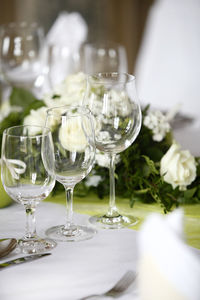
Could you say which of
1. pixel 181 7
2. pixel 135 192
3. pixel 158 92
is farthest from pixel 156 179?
pixel 181 7

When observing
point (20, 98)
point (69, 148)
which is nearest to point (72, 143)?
point (69, 148)

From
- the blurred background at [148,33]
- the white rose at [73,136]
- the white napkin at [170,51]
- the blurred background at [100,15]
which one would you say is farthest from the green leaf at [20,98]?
the blurred background at [100,15]

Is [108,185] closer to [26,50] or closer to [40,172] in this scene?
[40,172]

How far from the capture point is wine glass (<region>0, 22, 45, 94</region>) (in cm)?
204

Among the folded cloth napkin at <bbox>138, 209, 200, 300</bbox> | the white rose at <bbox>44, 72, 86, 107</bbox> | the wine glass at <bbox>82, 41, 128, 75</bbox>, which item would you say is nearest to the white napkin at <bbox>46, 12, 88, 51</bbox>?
the wine glass at <bbox>82, 41, 128, 75</bbox>

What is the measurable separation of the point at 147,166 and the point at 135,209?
0.10m

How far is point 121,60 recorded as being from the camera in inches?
79.5

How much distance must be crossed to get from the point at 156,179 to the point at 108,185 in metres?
0.13

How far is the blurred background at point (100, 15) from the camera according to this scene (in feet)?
14.2

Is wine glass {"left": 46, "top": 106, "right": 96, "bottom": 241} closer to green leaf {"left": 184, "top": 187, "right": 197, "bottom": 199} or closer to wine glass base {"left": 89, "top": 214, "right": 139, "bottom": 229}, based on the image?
wine glass base {"left": 89, "top": 214, "right": 139, "bottom": 229}

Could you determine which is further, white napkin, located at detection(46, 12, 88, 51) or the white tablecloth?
white napkin, located at detection(46, 12, 88, 51)

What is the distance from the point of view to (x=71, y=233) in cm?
103

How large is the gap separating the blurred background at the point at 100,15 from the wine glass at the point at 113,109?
341cm

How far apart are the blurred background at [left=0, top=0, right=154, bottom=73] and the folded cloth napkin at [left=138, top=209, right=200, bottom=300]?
3.60m
